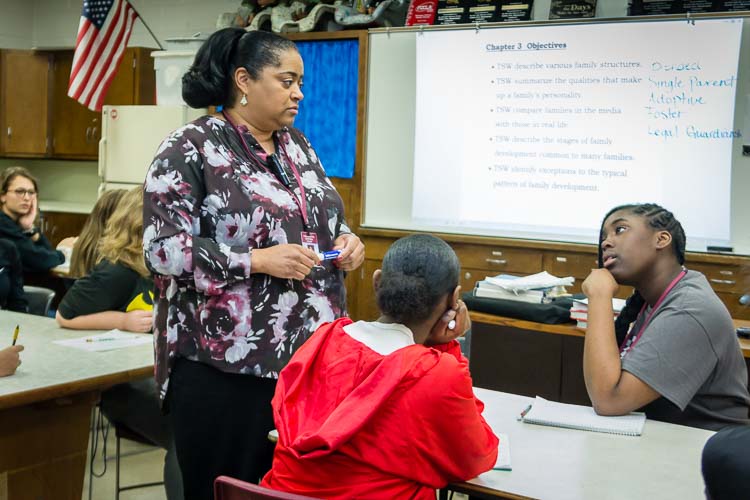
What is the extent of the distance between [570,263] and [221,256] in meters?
3.12

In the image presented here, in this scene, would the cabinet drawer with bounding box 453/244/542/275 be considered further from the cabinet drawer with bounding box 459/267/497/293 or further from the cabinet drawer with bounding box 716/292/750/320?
the cabinet drawer with bounding box 716/292/750/320

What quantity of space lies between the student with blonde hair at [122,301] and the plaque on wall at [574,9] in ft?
9.38

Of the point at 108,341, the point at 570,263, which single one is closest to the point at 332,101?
the point at 570,263

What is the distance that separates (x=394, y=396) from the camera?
1502 millimetres

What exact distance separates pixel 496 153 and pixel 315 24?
153cm

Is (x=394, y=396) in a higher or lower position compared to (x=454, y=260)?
lower

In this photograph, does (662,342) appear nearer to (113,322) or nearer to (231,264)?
(231,264)

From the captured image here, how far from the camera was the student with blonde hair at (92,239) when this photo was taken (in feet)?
10.6

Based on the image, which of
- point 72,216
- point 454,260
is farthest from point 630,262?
point 72,216

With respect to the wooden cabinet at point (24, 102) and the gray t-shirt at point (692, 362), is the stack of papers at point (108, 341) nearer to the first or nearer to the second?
the gray t-shirt at point (692, 362)

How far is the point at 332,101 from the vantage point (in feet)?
18.1

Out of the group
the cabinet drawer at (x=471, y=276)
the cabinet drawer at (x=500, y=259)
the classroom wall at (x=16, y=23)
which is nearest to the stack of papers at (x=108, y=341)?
the cabinet drawer at (x=500, y=259)

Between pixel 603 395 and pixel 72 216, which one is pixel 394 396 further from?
pixel 72 216

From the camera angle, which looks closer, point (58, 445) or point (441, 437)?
point (441, 437)
